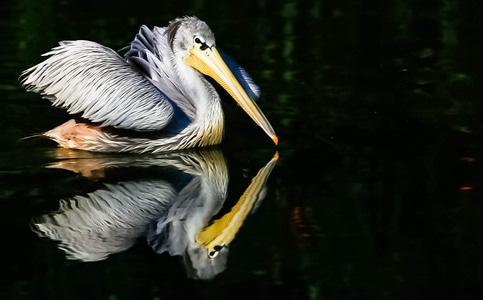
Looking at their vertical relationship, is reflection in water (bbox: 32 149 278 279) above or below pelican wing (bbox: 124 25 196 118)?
below

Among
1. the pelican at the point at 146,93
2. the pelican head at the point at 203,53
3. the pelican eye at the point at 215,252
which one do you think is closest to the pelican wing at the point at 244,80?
the pelican at the point at 146,93

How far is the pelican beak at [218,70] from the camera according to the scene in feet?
22.9

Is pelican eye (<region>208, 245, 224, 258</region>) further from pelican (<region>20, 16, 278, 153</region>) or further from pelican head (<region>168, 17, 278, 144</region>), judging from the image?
pelican head (<region>168, 17, 278, 144</region>)

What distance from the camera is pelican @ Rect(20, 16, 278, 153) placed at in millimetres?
6844

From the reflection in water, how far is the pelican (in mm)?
104

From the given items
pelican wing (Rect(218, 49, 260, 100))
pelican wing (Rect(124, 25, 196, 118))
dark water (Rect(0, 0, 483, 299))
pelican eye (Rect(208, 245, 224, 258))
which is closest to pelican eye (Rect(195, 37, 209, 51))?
pelican wing (Rect(124, 25, 196, 118))

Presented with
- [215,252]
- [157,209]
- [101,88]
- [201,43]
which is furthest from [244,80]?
[215,252]

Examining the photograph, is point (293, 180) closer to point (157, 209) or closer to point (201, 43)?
point (157, 209)

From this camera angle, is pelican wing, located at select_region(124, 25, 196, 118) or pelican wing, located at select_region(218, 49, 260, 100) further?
pelican wing, located at select_region(218, 49, 260, 100)

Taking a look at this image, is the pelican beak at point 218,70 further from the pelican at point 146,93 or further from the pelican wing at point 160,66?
the pelican wing at point 160,66

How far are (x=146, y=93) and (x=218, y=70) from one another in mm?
454

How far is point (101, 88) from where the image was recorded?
22.8 ft

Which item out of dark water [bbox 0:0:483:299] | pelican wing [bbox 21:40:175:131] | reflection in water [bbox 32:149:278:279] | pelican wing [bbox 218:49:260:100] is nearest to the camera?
dark water [bbox 0:0:483:299]

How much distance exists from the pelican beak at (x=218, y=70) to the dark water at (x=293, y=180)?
0.91 feet
